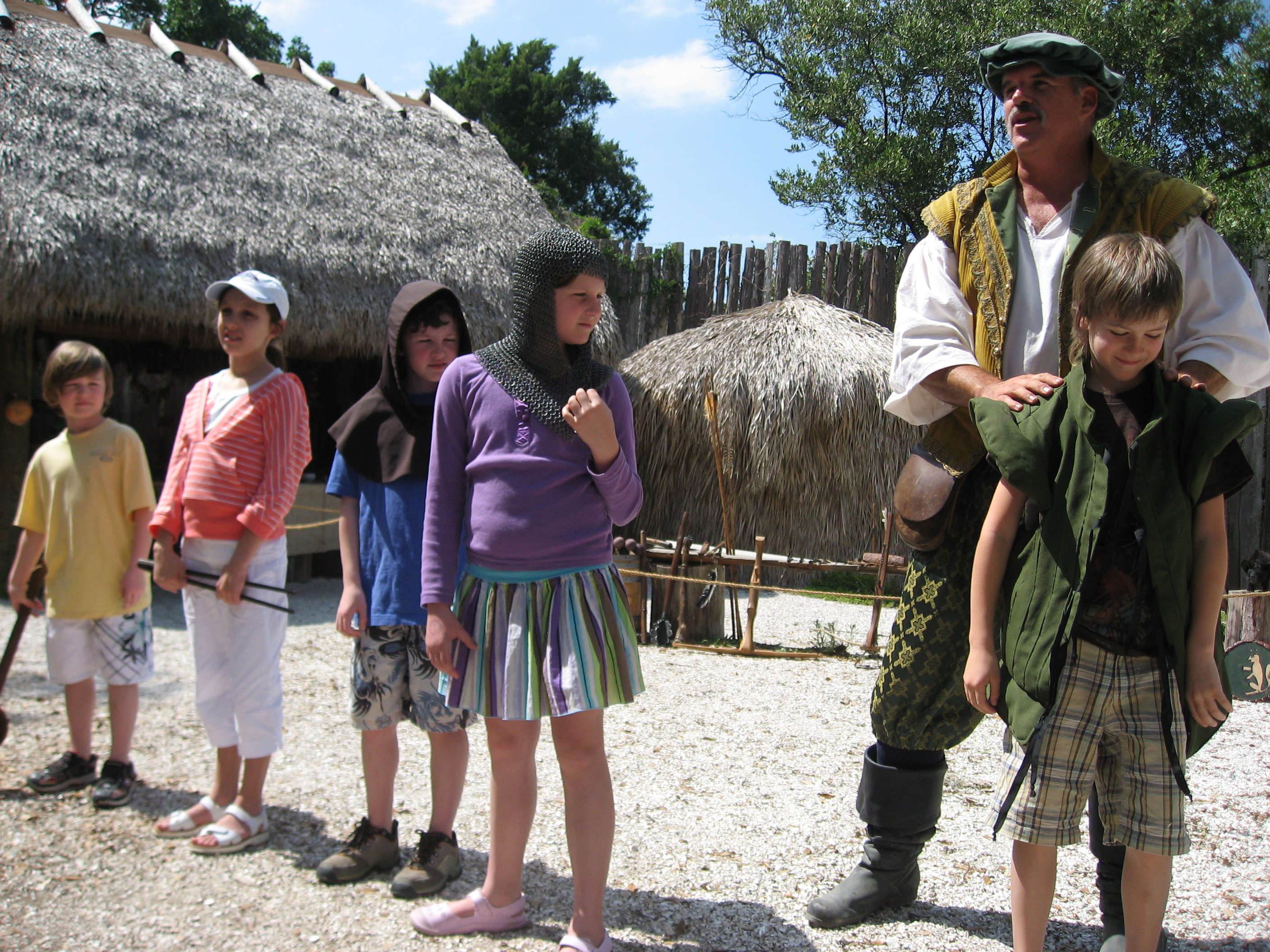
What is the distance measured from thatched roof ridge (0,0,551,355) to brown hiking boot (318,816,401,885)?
503 cm

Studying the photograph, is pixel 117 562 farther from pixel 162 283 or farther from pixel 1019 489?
pixel 162 283

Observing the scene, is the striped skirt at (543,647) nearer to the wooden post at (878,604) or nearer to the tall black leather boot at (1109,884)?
the tall black leather boot at (1109,884)

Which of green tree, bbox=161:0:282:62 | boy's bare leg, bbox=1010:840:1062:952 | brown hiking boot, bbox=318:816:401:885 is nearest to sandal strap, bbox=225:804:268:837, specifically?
brown hiking boot, bbox=318:816:401:885

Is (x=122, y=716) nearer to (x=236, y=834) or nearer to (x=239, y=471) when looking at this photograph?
(x=236, y=834)

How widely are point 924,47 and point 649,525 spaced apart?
751 centimetres

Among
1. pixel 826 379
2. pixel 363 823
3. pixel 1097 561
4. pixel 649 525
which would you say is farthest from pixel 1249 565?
pixel 363 823

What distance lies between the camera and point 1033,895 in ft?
6.13

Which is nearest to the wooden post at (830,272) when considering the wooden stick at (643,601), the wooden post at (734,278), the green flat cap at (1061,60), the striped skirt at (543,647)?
the wooden post at (734,278)

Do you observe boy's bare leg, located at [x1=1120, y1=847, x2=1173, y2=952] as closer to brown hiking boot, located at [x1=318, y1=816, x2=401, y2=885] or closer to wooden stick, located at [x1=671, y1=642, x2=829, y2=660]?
brown hiking boot, located at [x1=318, y1=816, x2=401, y2=885]

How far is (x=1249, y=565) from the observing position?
6898 millimetres

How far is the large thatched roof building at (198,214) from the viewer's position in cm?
642

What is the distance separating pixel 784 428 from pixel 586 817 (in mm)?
6530

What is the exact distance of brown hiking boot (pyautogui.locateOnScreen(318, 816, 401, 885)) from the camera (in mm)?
2586

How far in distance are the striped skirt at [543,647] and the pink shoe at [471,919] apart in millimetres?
490
